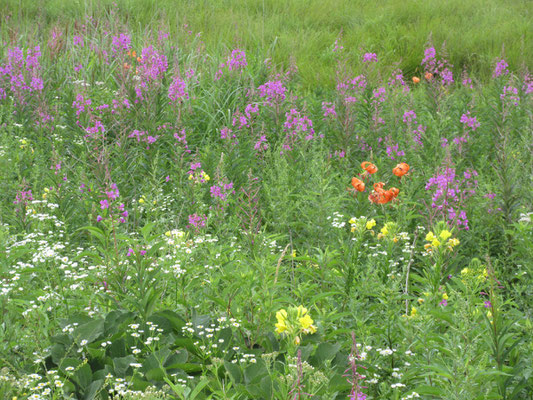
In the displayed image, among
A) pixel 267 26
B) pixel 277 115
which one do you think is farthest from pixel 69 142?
pixel 267 26

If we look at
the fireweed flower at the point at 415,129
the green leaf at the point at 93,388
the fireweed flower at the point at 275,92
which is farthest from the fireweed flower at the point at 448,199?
the green leaf at the point at 93,388

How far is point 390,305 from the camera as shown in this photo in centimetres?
284

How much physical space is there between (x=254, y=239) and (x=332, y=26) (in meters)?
8.65

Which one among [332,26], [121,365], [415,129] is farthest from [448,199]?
[332,26]

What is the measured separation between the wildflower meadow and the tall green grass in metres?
0.58

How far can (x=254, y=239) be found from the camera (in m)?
3.51

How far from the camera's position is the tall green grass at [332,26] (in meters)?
9.30

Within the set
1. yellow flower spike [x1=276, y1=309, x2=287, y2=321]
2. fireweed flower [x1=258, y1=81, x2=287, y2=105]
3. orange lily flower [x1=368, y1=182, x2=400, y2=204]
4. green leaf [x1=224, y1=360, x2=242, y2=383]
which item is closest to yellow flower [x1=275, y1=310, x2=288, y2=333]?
yellow flower spike [x1=276, y1=309, x2=287, y2=321]

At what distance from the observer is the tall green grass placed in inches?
366

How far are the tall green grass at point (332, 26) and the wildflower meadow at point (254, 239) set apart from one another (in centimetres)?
58

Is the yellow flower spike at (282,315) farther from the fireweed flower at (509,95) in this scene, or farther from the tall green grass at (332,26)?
the tall green grass at (332,26)

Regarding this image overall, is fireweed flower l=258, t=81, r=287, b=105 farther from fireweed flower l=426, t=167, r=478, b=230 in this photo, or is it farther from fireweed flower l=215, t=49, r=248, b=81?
fireweed flower l=426, t=167, r=478, b=230

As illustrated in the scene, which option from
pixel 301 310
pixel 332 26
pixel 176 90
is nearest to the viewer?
pixel 301 310

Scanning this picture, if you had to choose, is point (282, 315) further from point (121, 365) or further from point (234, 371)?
point (121, 365)
